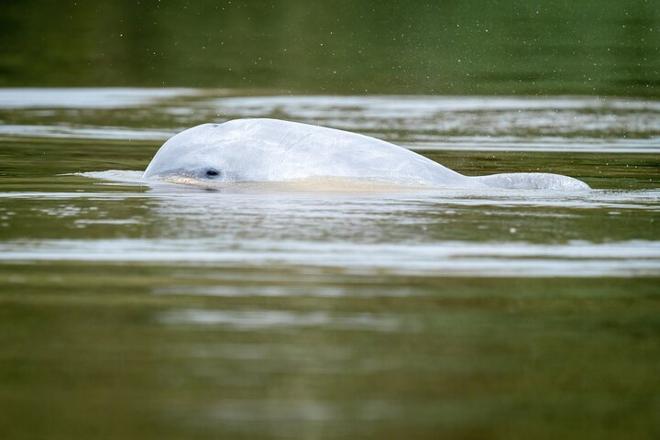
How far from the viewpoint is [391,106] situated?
72.5 ft

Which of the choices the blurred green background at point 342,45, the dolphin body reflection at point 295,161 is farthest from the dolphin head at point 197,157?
the blurred green background at point 342,45

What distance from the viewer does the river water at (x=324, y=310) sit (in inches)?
211

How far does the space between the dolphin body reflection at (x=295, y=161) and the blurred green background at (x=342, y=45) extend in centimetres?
1131

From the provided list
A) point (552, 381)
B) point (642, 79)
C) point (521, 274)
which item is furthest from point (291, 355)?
point (642, 79)

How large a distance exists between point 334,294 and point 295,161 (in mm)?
5098

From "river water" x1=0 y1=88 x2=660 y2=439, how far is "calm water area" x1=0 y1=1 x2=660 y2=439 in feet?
0.05

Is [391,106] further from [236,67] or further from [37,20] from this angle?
[37,20]

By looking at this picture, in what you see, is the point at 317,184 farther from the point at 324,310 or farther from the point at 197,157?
the point at 324,310

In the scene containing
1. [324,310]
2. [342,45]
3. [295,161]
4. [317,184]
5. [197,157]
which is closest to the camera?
[324,310]

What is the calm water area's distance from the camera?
5402mm

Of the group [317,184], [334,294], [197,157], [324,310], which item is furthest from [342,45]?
[324,310]

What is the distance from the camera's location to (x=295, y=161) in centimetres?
1238

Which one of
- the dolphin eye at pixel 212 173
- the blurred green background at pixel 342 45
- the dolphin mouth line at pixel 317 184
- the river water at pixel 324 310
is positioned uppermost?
the blurred green background at pixel 342 45

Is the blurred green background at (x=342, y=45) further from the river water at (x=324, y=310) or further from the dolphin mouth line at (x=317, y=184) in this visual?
the river water at (x=324, y=310)
